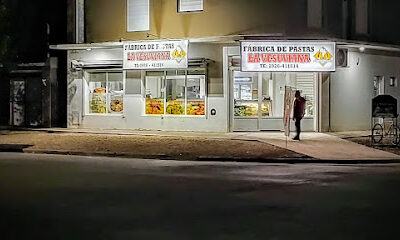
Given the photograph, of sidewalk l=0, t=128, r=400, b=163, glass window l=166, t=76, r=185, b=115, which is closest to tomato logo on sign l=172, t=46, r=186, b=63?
glass window l=166, t=76, r=185, b=115

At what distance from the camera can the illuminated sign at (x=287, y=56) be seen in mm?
24734

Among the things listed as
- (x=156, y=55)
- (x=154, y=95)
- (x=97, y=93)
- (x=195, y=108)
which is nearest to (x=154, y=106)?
(x=154, y=95)

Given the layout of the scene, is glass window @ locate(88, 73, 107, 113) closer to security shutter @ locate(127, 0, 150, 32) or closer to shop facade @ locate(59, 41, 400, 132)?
shop facade @ locate(59, 41, 400, 132)

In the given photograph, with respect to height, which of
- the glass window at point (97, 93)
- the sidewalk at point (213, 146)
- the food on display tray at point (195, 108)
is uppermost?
the glass window at point (97, 93)

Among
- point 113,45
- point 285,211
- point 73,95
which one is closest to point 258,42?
point 113,45

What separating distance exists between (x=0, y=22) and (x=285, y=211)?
2255 centimetres

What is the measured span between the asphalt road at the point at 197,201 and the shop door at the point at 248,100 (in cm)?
979

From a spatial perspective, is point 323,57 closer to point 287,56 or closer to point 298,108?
point 287,56

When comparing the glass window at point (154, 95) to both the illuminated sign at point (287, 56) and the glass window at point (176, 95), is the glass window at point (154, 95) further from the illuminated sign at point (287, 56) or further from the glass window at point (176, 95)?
the illuminated sign at point (287, 56)

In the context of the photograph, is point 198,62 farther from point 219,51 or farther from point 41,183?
point 41,183

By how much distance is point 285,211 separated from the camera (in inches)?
383

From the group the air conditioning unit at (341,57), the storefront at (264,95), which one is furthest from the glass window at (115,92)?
the air conditioning unit at (341,57)

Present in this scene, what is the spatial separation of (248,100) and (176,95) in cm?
340

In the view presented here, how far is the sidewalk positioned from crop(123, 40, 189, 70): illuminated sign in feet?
10.1
